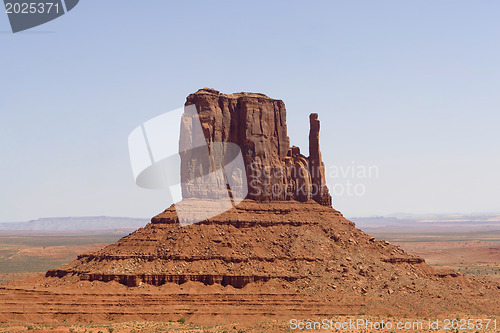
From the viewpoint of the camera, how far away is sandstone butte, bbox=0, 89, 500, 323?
302 ft

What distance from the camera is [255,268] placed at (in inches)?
3871

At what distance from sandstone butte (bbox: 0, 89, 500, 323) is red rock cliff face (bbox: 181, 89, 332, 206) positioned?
14 centimetres

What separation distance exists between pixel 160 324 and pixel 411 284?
102ft

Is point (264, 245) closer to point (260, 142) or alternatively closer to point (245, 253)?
point (245, 253)

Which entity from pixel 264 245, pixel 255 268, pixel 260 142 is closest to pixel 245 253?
pixel 255 268

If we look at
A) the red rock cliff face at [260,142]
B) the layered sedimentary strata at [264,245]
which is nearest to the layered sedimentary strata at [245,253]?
the layered sedimentary strata at [264,245]

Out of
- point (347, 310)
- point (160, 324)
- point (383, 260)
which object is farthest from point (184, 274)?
point (383, 260)

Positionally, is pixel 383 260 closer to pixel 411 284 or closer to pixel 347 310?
pixel 411 284

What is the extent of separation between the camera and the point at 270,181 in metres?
110

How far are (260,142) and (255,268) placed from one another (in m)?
18.9

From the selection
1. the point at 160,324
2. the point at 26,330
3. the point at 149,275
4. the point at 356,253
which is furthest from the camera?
the point at 356,253

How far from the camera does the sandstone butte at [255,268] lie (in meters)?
92.0

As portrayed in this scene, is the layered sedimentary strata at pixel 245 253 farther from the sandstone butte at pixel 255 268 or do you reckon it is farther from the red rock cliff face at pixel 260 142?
the red rock cliff face at pixel 260 142

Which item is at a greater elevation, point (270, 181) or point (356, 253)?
point (270, 181)
